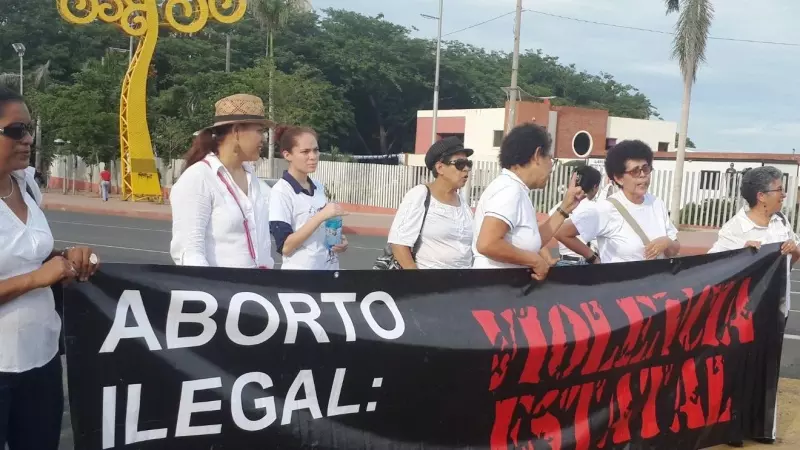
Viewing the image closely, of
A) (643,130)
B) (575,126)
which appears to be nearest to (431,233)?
(575,126)

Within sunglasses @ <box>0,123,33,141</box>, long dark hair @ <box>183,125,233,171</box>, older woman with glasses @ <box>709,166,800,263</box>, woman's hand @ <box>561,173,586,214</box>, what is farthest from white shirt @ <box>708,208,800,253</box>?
sunglasses @ <box>0,123,33,141</box>

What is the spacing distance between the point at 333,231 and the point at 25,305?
6.51 feet

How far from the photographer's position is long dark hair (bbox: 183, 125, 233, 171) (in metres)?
3.54

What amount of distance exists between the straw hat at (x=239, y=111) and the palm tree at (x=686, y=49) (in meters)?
19.2

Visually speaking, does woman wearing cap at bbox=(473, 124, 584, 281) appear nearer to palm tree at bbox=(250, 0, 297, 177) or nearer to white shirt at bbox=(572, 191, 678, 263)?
white shirt at bbox=(572, 191, 678, 263)

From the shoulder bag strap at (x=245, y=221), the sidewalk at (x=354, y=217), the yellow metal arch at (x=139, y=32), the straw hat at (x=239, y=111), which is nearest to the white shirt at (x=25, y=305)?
the shoulder bag strap at (x=245, y=221)

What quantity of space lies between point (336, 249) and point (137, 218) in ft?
59.2

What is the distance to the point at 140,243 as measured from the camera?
14.3 meters

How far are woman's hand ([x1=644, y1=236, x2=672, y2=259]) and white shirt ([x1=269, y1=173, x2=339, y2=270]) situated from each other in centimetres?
173

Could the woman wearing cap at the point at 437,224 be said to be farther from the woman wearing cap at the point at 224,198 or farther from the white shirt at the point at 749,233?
the white shirt at the point at 749,233

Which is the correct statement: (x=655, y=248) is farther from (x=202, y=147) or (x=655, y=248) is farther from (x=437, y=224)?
(x=202, y=147)

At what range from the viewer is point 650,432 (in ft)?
13.5

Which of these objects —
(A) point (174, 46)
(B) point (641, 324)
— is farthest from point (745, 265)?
(A) point (174, 46)

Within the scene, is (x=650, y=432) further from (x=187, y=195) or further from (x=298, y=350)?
(x=187, y=195)
